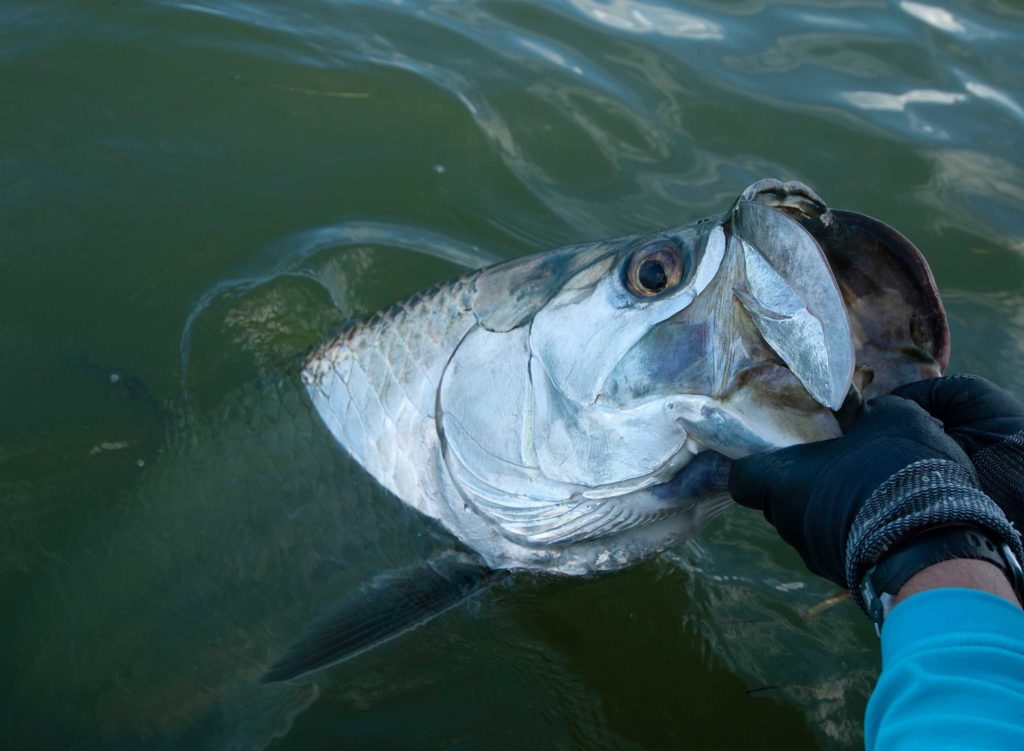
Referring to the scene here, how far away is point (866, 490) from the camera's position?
141cm

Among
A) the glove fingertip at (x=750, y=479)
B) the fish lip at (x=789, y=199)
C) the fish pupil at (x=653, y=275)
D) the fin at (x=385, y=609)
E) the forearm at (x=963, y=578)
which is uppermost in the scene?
the fish lip at (x=789, y=199)

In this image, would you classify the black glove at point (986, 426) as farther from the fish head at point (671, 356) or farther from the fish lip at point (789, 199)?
the fish lip at point (789, 199)

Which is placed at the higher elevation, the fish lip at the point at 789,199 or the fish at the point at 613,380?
the fish lip at the point at 789,199

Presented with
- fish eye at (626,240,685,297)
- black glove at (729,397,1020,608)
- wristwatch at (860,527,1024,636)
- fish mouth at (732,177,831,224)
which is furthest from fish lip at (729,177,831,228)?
wristwatch at (860,527,1024,636)

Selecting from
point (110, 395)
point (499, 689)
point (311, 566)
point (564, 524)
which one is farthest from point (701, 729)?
point (110, 395)

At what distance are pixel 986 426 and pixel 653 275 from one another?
66 cm

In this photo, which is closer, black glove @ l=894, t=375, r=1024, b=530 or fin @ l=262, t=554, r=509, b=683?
black glove @ l=894, t=375, r=1024, b=530

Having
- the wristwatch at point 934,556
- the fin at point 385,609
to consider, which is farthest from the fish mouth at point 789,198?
the fin at point 385,609

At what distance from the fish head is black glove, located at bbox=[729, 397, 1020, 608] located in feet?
0.20

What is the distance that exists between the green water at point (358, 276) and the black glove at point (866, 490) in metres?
0.81

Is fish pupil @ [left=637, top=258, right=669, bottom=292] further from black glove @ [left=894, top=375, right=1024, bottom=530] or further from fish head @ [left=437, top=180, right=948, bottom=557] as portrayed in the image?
black glove @ [left=894, top=375, right=1024, bottom=530]

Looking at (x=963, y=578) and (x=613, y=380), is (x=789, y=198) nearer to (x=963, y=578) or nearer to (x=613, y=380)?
(x=613, y=380)

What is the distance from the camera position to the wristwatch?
127cm

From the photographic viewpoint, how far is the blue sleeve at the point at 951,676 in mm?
1081
